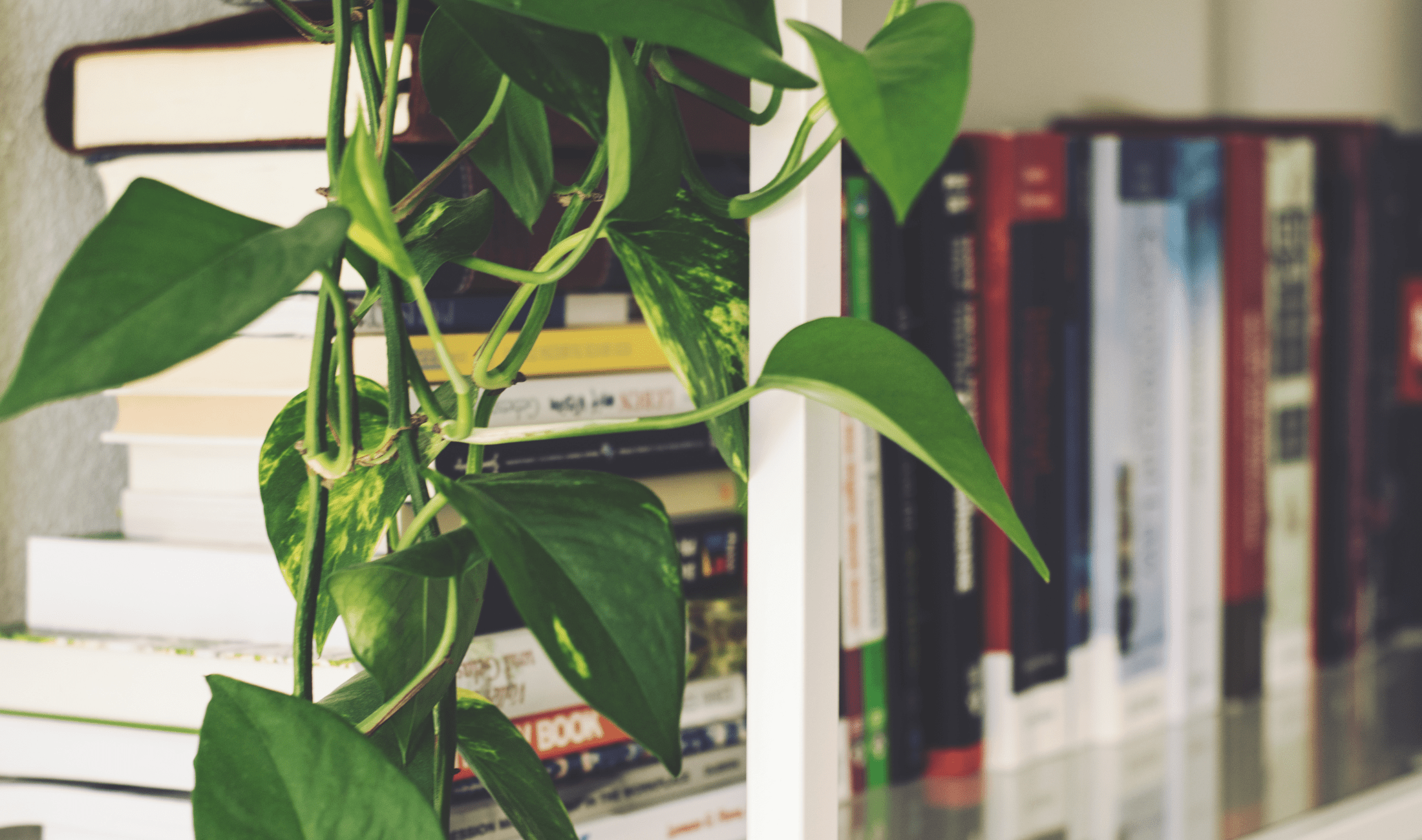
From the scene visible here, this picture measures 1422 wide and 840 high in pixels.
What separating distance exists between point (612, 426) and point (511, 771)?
0.37 feet

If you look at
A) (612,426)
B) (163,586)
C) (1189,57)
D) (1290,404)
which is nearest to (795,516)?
(612,426)

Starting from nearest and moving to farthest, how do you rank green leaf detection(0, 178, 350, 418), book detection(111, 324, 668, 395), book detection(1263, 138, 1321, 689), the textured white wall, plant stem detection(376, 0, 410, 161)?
green leaf detection(0, 178, 350, 418), plant stem detection(376, 0, 410, 161), book detection(111, 324, 668, 395), the textured white wall, book detection(1263, 138, 1321, 689)

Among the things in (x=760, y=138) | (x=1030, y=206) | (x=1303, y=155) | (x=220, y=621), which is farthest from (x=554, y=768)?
(x=1303, y=155)

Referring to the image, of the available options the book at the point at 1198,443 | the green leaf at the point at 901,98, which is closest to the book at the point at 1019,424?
the book at the point at 1198,443

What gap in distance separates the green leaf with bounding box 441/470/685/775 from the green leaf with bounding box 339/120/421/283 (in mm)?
51

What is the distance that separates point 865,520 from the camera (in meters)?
0.60

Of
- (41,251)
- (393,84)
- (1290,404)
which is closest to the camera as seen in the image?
(393,84)

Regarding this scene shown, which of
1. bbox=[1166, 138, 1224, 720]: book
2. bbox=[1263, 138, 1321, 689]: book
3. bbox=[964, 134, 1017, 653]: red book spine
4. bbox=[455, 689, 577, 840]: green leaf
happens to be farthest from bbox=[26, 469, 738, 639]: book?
bbox=[1263, 138, 1321, 689]: book

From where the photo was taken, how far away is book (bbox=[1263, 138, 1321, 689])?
78 cm

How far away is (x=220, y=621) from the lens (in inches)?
17.8

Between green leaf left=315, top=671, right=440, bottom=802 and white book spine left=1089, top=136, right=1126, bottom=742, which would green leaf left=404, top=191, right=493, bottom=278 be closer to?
green leaf left=315, top=671, right=440, bottom=802

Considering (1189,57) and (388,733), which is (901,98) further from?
(1189,57)

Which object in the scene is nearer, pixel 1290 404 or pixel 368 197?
pixel 368 197

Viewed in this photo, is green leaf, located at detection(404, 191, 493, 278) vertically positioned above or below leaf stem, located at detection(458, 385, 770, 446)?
above
